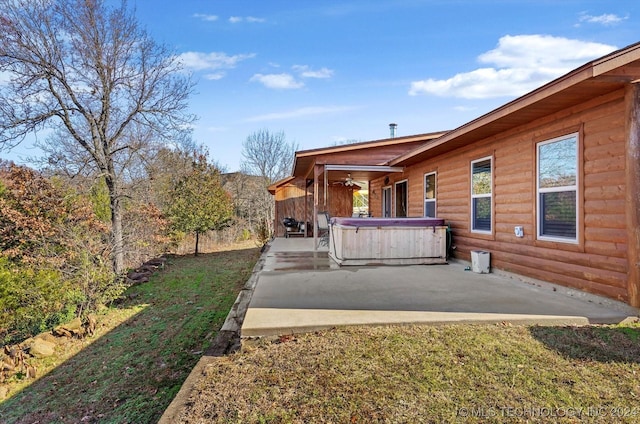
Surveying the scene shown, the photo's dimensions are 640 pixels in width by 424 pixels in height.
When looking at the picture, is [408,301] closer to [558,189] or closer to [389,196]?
[558,189]

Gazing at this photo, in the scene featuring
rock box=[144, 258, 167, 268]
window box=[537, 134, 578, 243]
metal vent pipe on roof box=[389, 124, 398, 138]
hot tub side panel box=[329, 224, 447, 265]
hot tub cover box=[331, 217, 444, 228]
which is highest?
metal vent pipe on roof box=[389, 124, 398, 138]

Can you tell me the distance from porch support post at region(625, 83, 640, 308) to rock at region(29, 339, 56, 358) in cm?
695

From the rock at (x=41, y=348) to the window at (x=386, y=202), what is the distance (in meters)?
9.48

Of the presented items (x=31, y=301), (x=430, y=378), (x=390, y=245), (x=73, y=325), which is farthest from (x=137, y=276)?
(x=430, y=378)

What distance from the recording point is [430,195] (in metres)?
8.59

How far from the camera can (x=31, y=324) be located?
592cm

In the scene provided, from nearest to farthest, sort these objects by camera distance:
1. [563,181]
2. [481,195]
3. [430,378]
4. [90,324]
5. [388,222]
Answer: [430,378] < [563,181] < [90,324] < [481,195] < [388,222]

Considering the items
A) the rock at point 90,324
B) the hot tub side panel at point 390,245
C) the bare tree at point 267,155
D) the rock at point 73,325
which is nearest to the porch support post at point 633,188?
the hot tub side panel at point 390,245

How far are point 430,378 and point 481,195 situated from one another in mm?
4732

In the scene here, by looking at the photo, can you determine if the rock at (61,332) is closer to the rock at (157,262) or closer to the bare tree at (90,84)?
the bare tree at (90,84)

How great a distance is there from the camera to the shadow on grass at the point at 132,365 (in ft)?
10.5

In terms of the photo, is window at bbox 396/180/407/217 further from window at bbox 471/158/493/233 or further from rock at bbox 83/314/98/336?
rock at bbox 83/314/98/336

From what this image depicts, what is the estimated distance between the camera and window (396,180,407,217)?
10.7m

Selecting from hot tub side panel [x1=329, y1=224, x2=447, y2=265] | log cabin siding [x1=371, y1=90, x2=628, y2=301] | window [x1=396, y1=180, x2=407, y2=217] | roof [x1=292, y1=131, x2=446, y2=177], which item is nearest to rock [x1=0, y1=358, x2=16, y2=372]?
hot tub side panel [x1=329, y1=224, x2=447, y2=265]
